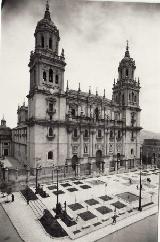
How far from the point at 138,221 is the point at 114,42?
397 inches

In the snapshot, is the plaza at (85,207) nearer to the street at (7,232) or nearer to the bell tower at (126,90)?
the street at (7,232)

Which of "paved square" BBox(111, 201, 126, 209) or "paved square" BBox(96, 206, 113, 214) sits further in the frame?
"paved square" BBox(111, 201, 126, 209)

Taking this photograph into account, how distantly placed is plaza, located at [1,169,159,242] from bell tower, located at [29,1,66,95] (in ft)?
29.0

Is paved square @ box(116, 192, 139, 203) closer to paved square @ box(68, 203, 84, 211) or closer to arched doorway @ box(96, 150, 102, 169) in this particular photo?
paved square @ box(68, 203, 84, 211)

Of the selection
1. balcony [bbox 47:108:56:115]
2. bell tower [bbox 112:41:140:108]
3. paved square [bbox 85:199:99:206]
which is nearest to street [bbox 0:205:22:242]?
paved square [bbox 85:199:99:206]

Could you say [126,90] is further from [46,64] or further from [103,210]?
[103,210]

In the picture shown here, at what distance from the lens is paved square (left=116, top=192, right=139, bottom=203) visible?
46.7 ft

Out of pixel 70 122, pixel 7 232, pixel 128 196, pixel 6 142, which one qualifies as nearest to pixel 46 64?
pixel 70 122

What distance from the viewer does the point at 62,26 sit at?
10500mm

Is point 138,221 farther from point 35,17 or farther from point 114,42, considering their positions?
point 35,17

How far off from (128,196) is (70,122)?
881cm

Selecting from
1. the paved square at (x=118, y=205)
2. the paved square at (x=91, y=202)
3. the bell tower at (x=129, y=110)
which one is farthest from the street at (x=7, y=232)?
the bell tower at (x=129, y=110)

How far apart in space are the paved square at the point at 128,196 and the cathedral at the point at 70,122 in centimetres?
564

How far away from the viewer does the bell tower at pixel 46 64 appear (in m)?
17.2
